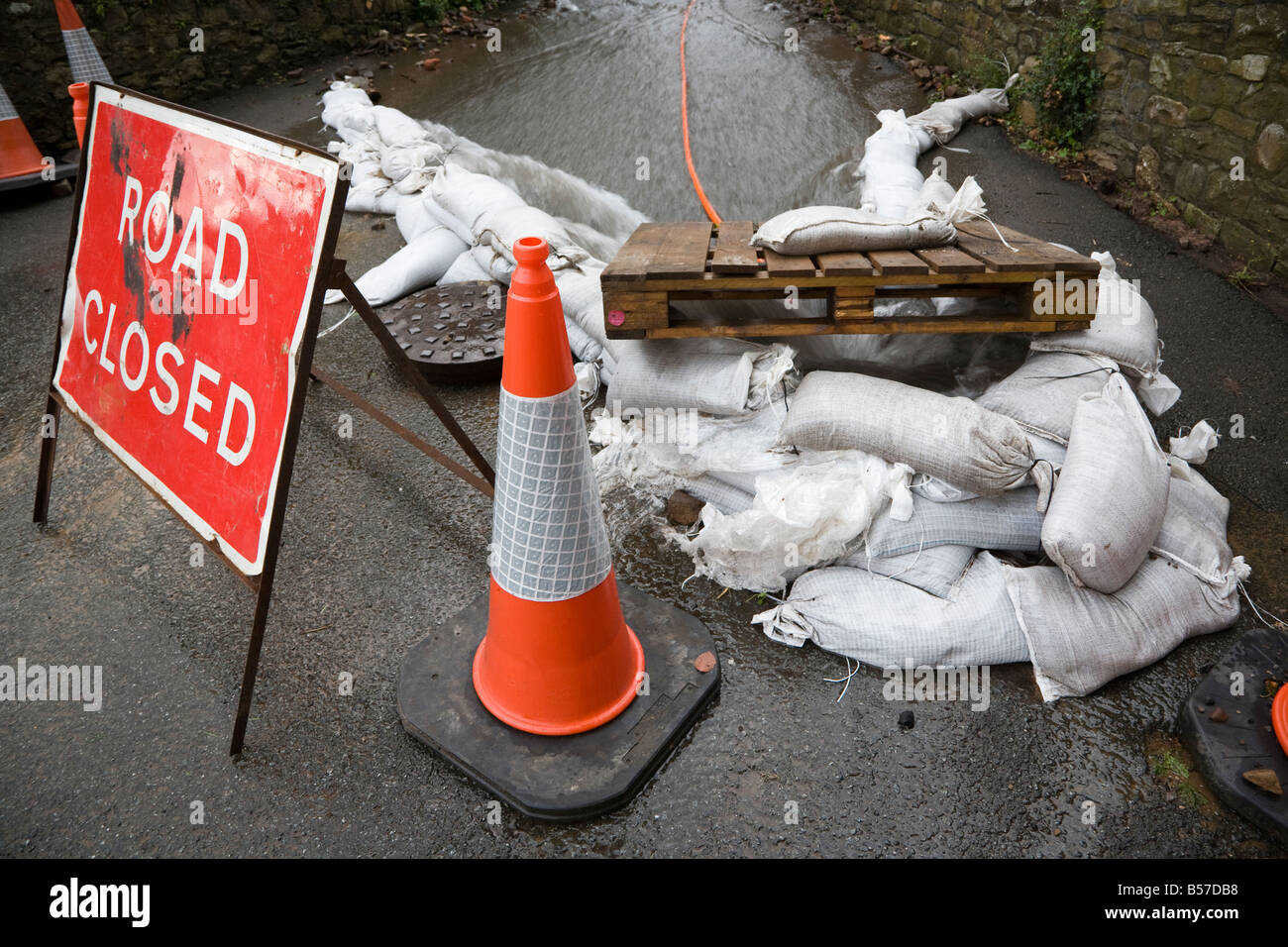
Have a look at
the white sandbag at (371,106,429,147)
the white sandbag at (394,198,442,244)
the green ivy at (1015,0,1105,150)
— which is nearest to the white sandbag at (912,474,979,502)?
the white sandbag at (394,198,442,244)

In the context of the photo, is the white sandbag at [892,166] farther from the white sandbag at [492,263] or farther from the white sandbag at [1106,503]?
the white sandbag at [1106,503]

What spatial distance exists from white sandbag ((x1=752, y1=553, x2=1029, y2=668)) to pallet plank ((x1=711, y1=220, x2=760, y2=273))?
998mm

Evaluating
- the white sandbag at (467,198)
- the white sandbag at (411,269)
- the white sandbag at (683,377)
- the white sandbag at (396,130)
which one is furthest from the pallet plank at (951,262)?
the white sandbag at (396,130)

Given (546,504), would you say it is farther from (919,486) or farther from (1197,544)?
(1197,544)

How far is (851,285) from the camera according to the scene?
2559mm

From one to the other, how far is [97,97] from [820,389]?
239 cm

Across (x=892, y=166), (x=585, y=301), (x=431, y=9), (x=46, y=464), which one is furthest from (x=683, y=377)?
(x=431, y=9)

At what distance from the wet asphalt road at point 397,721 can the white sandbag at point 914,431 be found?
1.82 feet

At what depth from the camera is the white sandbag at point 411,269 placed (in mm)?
4195

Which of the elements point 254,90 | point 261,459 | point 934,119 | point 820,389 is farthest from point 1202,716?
point 254,90

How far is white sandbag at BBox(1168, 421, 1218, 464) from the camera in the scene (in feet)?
8.84

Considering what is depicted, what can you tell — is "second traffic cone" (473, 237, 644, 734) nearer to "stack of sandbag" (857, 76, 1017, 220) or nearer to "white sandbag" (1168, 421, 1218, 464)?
"white sandbag" (1168, 421, 1218, 464)
